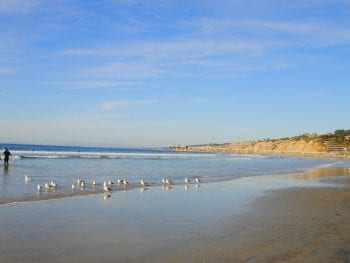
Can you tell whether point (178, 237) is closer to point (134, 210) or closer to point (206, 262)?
point (206, 262)

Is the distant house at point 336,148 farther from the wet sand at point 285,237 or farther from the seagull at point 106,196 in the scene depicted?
the wet sand at point 285,237

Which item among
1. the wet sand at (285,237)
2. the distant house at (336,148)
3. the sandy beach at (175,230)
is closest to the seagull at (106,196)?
the sandy beach at (175,230)

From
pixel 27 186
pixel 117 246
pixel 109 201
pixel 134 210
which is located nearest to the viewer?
pixel 117 246

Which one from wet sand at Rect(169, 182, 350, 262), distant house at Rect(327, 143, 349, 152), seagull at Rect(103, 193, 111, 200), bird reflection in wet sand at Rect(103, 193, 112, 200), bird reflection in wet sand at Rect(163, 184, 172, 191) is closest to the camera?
wet sand at Rect(169, 182, 350, 262)

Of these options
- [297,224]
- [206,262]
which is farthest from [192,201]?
[206,262]

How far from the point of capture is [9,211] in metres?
13.5

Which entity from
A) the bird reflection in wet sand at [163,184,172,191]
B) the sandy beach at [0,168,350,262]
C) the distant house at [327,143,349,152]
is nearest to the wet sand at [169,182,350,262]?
the sandy beach at [0,168,350,262]

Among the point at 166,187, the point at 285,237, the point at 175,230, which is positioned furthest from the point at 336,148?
the point at 175,230

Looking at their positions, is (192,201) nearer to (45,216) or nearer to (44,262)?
(45,216)

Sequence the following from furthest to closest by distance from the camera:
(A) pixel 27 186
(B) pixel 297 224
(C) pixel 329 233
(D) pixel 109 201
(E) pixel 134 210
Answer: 1. (A) pixel 27 186
2. (D) pixel 109 201
3. (E) pixel 134 210
4. (B) pixel 297 224
5. (C) pixel 329 233

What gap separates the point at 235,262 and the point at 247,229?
337cm

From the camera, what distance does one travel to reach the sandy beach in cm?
882

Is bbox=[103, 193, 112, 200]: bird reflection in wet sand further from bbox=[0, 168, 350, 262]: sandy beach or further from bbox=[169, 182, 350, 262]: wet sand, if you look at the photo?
bbox=[169, 182, 350, 262]: wet sand

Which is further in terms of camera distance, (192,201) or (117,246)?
(192,201)
